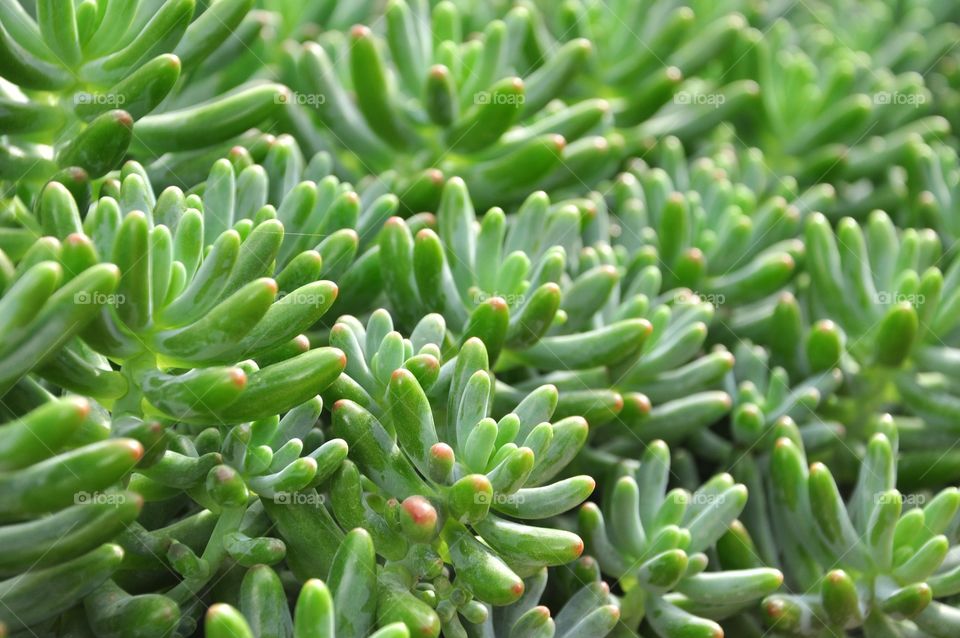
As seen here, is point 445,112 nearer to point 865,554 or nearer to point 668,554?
point 668,554

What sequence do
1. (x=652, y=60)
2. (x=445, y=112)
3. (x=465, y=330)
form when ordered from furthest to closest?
(x=652, y=60) → (x=445, y=112) → (x=465, y=330)

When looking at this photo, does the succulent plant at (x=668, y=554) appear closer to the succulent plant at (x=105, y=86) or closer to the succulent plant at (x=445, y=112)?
the succulent plant at (x=445, y=112)

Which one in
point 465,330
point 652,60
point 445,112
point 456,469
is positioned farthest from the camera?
point 652,60

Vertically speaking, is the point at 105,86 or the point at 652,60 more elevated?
the point at 105,86

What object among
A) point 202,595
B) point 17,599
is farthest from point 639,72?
point 17,599

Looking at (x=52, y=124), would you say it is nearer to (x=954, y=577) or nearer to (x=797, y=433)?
(x=797, y=433)

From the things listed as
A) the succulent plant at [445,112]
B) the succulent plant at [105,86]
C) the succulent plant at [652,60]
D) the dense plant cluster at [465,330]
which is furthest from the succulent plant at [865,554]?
the succulent plant at [105,86]

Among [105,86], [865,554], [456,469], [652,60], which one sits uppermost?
[105,86]

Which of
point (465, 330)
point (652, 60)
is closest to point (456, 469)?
point (465, 330)
